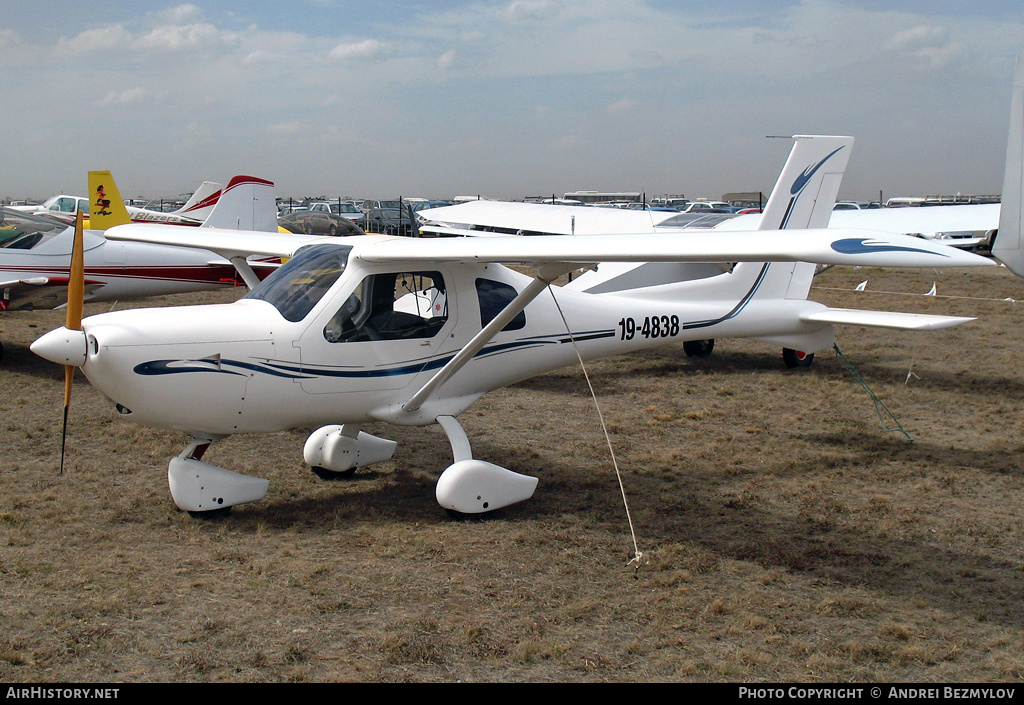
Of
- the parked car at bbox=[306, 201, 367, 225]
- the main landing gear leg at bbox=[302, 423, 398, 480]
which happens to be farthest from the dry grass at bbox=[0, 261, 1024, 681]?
the parked car at bbox=[306, 201, 367, 225]

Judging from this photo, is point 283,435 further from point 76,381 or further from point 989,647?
point 989,647

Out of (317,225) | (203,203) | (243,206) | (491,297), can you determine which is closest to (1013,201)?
(491,297)

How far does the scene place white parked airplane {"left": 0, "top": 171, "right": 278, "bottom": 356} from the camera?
10516 millimetres

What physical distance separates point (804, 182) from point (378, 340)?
17.1 ft

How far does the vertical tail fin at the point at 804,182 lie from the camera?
847 centimetres

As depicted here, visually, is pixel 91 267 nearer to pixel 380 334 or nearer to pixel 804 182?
pixel 380 334

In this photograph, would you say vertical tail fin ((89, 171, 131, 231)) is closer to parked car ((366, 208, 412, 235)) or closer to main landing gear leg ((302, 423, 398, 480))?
main landing gear leg ((302, 423, 398, 480))

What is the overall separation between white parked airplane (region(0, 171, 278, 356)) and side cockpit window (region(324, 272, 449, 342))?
237 inches

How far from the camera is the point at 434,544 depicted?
16.0 ft

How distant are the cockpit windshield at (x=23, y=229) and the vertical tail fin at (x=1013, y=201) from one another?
436 inches

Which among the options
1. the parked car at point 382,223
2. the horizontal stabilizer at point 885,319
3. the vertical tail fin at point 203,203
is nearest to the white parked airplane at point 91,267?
the horizontal stabilizer at point 885,319

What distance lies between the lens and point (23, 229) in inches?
433

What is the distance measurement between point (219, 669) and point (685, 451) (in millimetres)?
Result: 4529

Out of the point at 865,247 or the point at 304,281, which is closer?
the point at 865,247
